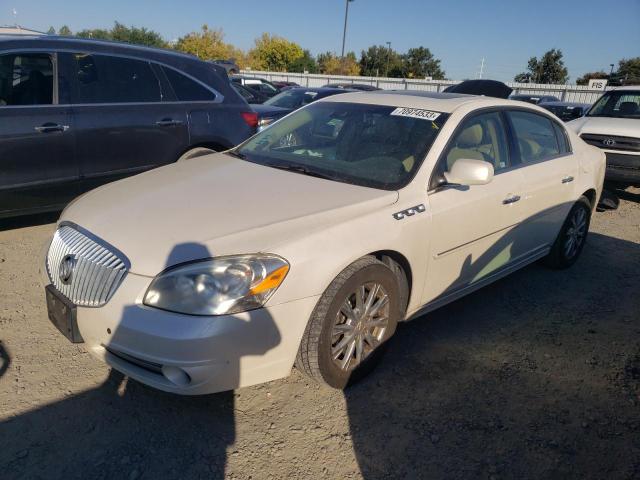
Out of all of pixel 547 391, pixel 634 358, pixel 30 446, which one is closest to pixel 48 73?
pixel 30 446

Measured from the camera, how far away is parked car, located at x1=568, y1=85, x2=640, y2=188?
301 inches

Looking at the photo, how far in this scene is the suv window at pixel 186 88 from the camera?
17.5 feet

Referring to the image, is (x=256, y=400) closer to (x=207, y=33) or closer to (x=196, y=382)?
(x=196, y=382)

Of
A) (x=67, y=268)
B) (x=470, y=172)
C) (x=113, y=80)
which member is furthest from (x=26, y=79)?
(x=470, y=172)

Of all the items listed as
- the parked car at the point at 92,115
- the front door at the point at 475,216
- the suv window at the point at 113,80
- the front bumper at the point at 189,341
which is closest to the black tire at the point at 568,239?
the front door at the point at 475,216

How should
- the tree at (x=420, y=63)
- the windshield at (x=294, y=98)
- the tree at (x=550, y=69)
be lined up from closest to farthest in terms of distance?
the windshield at (x=294, y=98), the tree at (x=550, y=69), the tree at (x=420, y=63)

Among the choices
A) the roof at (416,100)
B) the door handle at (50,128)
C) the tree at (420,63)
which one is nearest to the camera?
the roof at (416,100)

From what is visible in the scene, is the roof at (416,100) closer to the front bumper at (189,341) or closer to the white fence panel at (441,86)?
the front bumper at (189,341)

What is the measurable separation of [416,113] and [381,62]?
7461 cm

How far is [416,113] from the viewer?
345cm

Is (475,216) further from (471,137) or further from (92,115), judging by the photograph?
(92,115)

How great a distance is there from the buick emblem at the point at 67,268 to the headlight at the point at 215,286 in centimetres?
55

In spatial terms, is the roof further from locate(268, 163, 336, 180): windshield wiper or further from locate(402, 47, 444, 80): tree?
locate(402, 47, 444, 80): tree

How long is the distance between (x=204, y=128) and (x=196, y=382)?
3.76 meters
